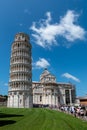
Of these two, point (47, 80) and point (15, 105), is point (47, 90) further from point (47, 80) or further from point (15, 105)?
point (15, 105)

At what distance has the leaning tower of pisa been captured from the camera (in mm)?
80875

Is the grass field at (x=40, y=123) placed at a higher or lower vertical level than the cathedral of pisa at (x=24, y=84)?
lower

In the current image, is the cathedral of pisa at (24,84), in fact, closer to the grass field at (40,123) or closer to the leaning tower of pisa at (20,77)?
the leaning tower of pisa at (20,77)

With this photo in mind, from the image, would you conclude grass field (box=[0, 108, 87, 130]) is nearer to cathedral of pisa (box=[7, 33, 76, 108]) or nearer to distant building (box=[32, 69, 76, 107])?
cathedral of pisa (box=[7, 33, 76, 108])

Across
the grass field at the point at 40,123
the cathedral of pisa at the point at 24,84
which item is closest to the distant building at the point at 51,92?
the cathedral of pisa at the point at 24,84

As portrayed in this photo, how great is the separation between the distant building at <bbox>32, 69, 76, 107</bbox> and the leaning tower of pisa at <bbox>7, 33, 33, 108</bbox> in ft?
53.7

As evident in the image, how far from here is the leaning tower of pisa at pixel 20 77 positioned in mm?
80875

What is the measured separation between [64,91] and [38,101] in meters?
17.6

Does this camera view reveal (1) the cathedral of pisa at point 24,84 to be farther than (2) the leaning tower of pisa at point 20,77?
Yes

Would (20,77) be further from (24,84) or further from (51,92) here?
(51,92)

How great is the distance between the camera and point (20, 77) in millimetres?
82375

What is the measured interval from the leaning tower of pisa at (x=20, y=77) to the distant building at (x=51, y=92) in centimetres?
1637

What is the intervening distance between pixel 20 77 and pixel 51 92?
24232mm

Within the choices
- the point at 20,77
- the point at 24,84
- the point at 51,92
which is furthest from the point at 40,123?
the point at 51,92
